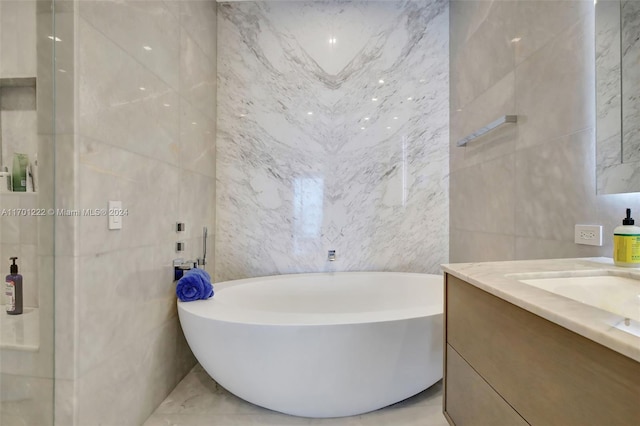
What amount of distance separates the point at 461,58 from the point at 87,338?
2.79m

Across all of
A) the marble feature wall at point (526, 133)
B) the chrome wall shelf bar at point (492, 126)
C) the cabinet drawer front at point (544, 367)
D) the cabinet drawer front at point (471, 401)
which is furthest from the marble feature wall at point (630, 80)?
the cabinet drawer front at point (471, 401)

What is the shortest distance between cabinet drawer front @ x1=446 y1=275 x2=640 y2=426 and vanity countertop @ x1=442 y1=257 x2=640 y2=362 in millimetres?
24

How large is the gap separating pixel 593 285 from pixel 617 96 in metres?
0.71

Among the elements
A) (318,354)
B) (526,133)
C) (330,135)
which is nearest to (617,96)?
(526,133)

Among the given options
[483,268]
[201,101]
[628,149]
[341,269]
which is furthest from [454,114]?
[201,101]

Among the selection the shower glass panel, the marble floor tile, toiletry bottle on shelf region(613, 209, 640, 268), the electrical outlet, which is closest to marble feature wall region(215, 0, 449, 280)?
the marble floor tile

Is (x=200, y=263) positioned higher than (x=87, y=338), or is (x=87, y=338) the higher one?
(x=200, y=263)

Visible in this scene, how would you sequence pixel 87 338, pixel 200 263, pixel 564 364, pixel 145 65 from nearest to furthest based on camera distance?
pixel 564 364
pixel 87 338
pixel 145 65
pixel 200 263

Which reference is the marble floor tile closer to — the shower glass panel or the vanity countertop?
the shower glass panel

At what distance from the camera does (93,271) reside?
1.11 meters

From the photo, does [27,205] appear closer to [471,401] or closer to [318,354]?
[318,354]

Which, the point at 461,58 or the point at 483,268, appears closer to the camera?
the point at 483,268

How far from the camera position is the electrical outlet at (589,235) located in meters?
1.12

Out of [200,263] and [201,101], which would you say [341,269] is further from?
[201,101]
